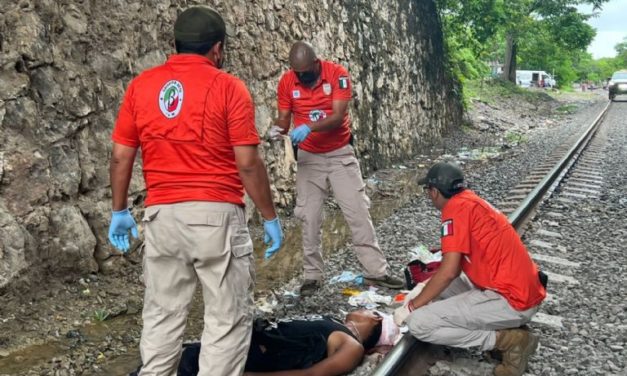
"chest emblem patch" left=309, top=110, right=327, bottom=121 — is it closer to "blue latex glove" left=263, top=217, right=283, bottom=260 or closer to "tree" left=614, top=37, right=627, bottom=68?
"blue latex glove" left=263, top=217, right=283, bottom=260

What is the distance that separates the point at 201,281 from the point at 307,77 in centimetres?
247

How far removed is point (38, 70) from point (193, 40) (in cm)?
287

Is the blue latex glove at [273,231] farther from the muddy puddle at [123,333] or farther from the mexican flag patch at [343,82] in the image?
the mexican flag patch at [343,82]

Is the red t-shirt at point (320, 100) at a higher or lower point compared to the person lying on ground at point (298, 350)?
higher

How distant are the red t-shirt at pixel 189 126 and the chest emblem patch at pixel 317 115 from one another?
87.9 inches

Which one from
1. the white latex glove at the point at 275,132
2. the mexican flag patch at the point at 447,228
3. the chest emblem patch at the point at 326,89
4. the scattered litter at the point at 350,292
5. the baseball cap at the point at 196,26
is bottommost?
the scattered litter at the point at 350,292

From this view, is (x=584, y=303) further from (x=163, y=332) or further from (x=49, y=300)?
(x=49, y=300)

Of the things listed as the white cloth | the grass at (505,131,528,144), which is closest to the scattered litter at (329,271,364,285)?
the white cloth

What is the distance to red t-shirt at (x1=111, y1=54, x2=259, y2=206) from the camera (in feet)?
9.45

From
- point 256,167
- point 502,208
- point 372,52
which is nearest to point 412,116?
point 372,52

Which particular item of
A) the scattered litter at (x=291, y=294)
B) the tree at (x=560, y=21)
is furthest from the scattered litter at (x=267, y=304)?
the tree at (x=560, y=21)

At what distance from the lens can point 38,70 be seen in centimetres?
523

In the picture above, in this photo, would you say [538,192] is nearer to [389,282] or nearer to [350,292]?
[389,282]

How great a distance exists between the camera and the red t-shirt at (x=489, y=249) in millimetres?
3594
